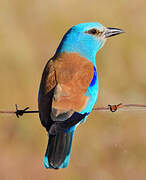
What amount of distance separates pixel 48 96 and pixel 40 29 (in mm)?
3234

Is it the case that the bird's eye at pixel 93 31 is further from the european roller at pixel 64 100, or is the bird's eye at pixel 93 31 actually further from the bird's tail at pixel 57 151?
the bird's tail at pixel 57 151

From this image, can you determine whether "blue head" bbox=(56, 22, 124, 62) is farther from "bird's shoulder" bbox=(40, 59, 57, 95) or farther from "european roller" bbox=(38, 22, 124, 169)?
"bird's shoulder" bbox=(40, 59, 57, 95)

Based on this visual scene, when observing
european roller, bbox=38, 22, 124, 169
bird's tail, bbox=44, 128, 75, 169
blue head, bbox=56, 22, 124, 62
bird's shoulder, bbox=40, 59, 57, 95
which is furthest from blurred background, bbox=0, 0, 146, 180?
bird's tail, bbox=44, 128, 75, 169

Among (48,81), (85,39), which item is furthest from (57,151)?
(85,39)

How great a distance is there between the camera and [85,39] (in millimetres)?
6418

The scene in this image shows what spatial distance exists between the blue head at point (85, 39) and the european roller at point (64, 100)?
22 centimetres

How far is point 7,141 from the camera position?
23.6 feet

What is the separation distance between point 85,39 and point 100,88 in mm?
1439

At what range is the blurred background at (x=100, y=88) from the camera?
23.5 feet

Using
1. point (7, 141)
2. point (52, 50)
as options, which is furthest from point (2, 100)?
point (52, 50)

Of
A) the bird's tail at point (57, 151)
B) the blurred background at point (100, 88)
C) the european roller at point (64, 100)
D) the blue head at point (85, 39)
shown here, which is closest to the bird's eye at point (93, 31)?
the blue head at point (85, 39)

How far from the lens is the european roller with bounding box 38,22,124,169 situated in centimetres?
496

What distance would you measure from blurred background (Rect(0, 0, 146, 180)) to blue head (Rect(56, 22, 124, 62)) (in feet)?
4.39

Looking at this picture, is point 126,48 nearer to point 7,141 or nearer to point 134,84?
point 134,84
